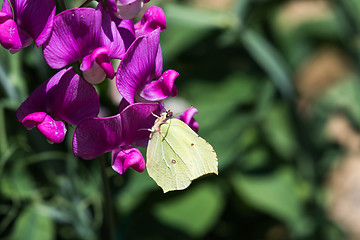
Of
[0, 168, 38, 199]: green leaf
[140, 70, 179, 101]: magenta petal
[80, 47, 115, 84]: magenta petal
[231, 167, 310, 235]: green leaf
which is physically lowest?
[231, 167, 310, 235]: green leaf

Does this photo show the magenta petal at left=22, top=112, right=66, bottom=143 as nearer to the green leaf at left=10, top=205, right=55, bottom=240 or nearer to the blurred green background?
the blurred green background

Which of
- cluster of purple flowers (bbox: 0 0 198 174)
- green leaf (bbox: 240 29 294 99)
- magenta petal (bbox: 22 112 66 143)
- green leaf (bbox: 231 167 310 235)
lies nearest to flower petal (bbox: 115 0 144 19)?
cluster of purple flowers (bbox: 0 0 198 174)

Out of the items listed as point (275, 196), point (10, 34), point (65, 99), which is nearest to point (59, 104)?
point (65, 99)

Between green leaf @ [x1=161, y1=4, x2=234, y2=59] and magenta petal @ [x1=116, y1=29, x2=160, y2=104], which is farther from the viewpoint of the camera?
green leaf @ [x1=161, y1=4, x2=234, y2=59]

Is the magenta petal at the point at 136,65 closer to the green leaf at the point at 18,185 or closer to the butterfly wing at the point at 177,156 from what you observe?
the butterfly wing at the point at 177,156

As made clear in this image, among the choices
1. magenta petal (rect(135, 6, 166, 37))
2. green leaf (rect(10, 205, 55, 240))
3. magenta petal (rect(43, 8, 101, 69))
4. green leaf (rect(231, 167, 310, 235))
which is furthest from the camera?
green leaf (rect(231, 167, 310, 235))

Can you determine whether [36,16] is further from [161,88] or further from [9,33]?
[161,88]

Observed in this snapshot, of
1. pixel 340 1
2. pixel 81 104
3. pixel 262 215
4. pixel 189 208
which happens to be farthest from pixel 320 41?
pixel 81 104
